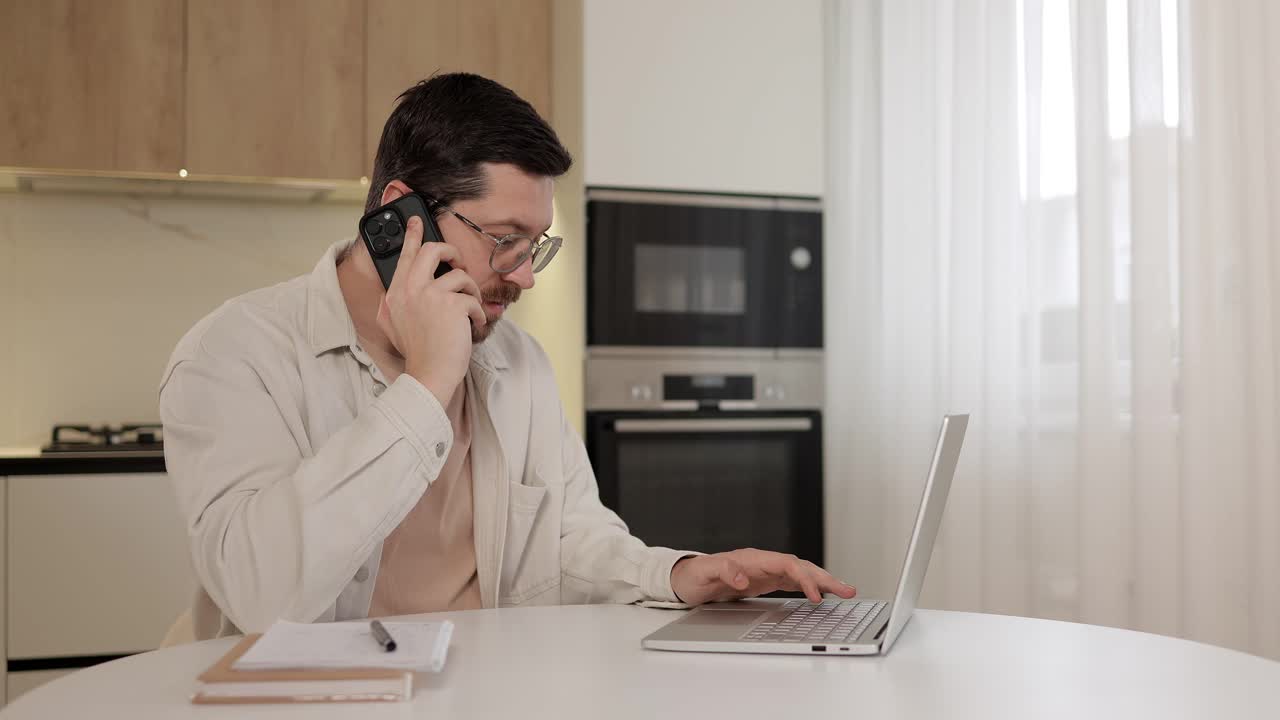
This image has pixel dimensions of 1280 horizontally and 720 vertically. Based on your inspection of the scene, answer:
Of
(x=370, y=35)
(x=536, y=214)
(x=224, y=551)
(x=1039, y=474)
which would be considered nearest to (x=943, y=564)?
(x=1039, y=474)

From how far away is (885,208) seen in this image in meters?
2.92

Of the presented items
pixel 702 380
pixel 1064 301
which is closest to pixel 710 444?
pixel 702 380

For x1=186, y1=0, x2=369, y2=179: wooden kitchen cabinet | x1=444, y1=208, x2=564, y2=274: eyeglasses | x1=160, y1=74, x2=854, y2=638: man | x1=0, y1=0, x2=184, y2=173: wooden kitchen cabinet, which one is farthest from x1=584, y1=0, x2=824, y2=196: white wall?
x1=444, y1=208, x2=564, y2=274: eyeglasses

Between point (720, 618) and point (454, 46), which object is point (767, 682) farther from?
point (454, 46)

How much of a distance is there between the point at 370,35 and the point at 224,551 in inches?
99.4

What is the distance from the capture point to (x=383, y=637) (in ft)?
2.94

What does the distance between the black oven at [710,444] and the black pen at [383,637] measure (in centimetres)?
198

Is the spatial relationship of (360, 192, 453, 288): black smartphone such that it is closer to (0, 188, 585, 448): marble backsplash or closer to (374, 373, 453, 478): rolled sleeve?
(374, 373, 453, 478): rolled sleeve

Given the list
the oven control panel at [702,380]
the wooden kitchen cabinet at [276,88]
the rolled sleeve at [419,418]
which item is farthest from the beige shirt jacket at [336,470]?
the wooden kitchen cabinet at [276,88]

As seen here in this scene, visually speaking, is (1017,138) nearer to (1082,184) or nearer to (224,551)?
(1082,184)

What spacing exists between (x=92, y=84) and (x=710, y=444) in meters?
2.00

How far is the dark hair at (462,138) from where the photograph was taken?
4.73ft

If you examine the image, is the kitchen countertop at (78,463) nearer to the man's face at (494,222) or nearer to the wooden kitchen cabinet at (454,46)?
the wooden kitchen cabinet at (454,46)

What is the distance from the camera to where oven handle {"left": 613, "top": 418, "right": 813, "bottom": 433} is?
9.61 ft
